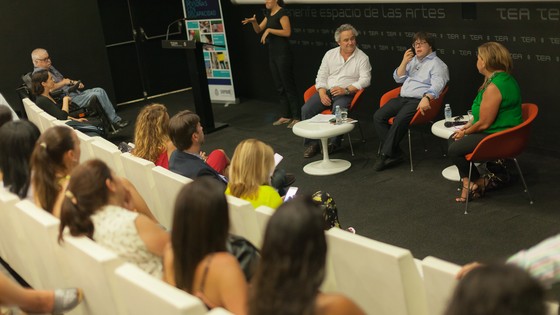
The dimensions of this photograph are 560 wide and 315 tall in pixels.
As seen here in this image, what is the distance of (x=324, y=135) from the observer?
6.91 metres

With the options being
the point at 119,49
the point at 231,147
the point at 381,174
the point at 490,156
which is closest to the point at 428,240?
the point at 490,156

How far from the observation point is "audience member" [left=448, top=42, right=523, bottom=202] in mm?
5672

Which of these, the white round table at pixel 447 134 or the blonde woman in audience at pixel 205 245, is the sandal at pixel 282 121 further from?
the blonde woman in audience at pixel 205 245

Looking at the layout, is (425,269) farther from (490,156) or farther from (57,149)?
(490,156)

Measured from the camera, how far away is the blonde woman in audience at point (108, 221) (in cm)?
331

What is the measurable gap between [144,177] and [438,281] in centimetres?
271

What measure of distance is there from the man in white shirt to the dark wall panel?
4420 mm

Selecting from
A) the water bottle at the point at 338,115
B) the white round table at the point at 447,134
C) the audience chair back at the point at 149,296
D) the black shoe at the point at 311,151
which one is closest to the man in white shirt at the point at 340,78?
the black shoe at the point at 311,151

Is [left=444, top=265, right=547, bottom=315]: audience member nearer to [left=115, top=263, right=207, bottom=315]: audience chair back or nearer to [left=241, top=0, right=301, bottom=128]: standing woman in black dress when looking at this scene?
[left=115, top=263, right=207, bottom=315]: audience chair back

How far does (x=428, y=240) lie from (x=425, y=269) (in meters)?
2.68

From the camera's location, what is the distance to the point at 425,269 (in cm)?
267

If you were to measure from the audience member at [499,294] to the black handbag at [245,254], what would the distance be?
4.36ft

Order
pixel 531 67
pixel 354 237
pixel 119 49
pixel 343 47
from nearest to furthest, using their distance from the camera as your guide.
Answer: pixel 354 237
pixel 531 67
pixel 343 47
pixel 119 49

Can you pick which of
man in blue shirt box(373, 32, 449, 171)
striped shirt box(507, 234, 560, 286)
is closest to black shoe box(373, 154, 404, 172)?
man in blue shirt box(373, 32, 449, 171)
